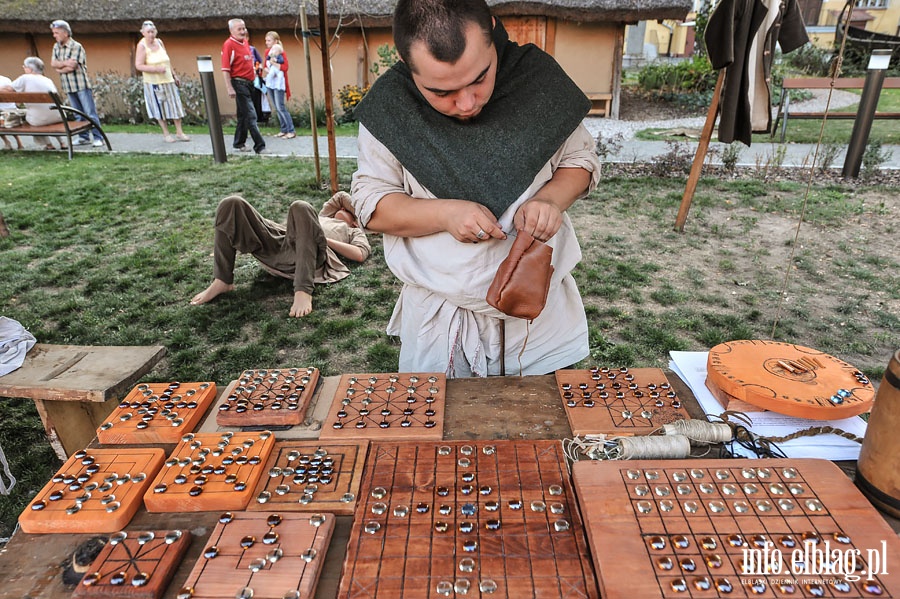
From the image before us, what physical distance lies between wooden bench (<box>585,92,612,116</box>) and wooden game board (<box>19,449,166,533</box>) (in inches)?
496

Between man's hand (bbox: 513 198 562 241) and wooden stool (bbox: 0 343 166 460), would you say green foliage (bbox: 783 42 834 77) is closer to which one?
man's hand (bbox: 513 198 562 241)

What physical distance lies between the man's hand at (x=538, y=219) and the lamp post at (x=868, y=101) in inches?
293

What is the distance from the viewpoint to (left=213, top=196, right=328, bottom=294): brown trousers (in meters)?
4.16

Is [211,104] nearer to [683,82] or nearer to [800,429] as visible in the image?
[800,429]

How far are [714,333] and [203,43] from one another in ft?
44.3

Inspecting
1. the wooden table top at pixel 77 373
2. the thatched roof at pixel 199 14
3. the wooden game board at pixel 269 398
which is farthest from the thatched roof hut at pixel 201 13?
the wooden game board at pixel 269 398

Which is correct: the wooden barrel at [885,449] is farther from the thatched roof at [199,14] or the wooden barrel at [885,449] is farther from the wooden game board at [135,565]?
the thatched roof at [199,14]

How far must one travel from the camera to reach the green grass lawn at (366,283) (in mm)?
3621

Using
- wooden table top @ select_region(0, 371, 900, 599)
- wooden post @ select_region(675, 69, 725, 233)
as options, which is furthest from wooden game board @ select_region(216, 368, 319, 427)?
wooden post @ select_region(675, 69, 725, 233)

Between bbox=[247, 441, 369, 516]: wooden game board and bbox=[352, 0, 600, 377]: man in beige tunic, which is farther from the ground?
bbox=[352, 0, 600, 377]: man in beige tunic

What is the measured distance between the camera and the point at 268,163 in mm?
8320

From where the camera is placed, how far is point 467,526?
3.40 ft

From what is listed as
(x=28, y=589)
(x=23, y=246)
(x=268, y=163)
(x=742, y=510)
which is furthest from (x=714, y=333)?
(x=268, y=163)

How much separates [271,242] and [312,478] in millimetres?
3620
